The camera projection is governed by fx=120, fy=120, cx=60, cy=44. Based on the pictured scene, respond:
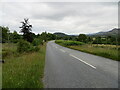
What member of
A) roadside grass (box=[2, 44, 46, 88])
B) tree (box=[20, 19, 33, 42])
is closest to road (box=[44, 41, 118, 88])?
roadside grass (box=[2, 44, 46, 88])

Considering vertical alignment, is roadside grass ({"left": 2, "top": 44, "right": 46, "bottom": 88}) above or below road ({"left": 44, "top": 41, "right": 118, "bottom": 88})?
above

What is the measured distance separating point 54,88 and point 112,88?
2173 mm

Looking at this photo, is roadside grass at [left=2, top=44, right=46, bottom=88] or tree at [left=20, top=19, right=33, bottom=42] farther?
tree at [left=20, top=19, right=33, bottom=42]

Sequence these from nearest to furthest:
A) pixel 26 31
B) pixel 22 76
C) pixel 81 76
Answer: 1. pixel 22 76
2. pixel 81 76
3. pixel 26 31

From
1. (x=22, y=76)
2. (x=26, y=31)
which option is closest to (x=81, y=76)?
(x=22, y=76)

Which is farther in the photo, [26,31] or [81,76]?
[26,31]

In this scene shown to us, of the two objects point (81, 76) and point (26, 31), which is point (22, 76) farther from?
point (26, 31)

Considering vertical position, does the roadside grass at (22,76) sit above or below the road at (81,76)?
above

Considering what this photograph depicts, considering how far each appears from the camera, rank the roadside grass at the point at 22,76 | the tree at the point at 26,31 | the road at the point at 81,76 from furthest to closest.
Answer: the tree at the point at 26,31, the road at the point at 81,76, the roadside grass at the point at 22,76

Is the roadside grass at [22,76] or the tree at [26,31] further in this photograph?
the tree at [26,31]

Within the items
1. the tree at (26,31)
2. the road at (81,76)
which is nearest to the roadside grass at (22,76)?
the road at (81,76)

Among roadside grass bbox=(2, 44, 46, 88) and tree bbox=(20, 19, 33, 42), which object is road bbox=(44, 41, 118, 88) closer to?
roadside grass bbox=(2, 44, 46, 88)

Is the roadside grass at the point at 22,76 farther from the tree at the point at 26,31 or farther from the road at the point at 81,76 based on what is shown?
the tree at the point at 26,31

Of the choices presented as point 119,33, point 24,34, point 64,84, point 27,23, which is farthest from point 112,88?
point 27,23
